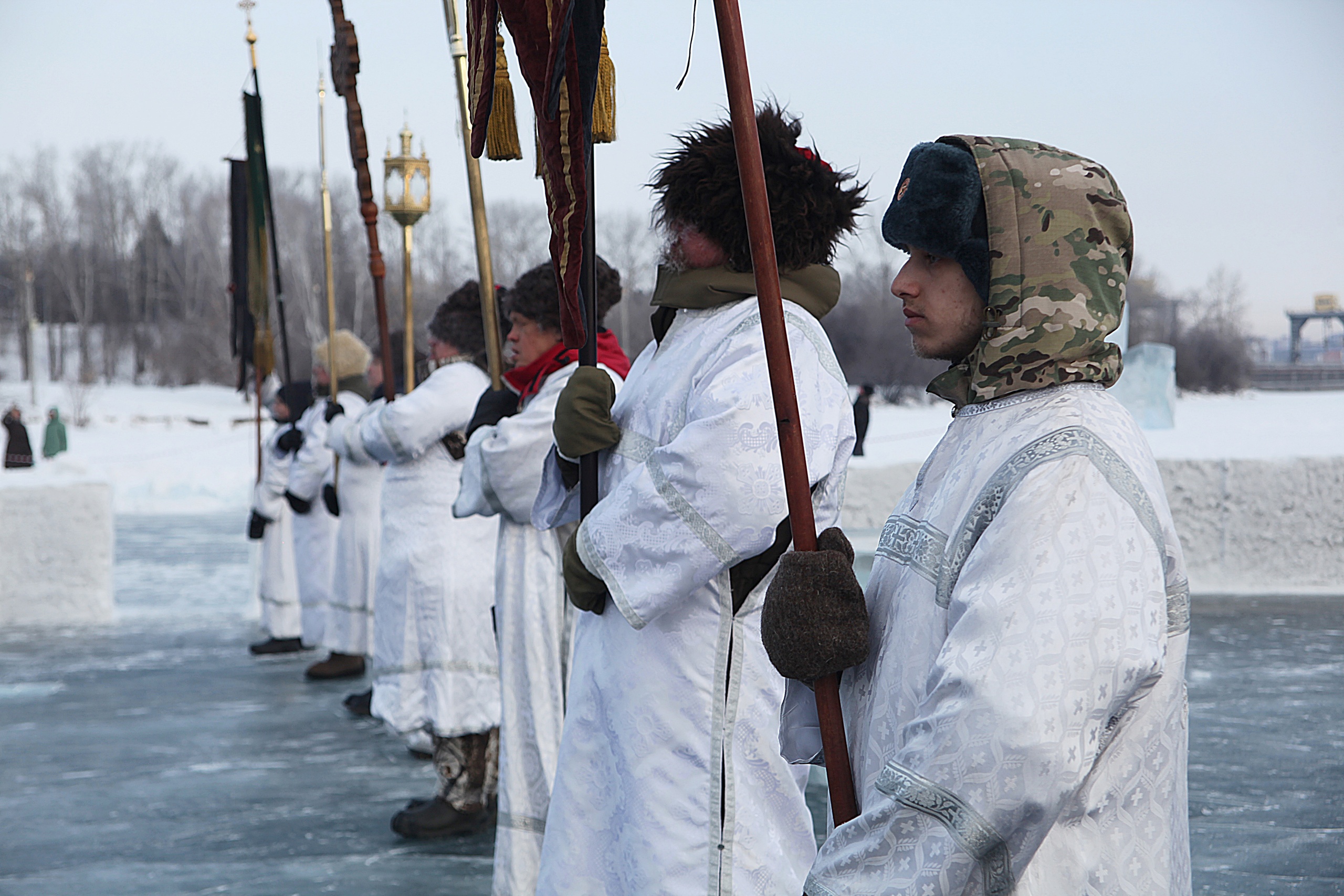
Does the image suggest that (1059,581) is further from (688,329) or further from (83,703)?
(83,703)

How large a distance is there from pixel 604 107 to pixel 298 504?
5.33 meters

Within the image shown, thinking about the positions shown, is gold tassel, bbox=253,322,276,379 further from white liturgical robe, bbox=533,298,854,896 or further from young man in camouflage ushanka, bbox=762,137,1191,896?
young man in camouflage ushanka, bbox=762,137,1191,896

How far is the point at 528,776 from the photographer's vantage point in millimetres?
3449

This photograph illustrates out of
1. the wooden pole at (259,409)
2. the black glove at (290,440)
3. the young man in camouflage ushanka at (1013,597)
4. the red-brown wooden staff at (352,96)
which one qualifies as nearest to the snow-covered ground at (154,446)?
the wooden pole at (259,409)

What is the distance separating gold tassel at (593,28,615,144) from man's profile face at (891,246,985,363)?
4.08 feet

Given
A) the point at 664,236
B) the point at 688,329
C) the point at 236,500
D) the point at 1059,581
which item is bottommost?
the point at 236,500

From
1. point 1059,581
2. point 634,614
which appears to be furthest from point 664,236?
point 1059,581

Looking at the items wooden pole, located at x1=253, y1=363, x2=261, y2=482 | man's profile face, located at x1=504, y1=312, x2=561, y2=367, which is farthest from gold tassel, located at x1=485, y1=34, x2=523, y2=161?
wooden pole, located at x1=253, y1=363, x2=261, y2=482

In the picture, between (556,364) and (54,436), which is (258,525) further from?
(54,436)

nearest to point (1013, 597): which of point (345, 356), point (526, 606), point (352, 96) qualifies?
point (526, 606)

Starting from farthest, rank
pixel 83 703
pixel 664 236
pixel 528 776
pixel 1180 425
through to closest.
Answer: pixel 1180 425 → pixel 83 703 → pixel 528 776 → pixel 664 236

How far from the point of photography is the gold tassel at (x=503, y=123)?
8.92 feet

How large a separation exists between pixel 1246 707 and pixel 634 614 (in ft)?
15.6

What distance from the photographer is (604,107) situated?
8.59 ft
